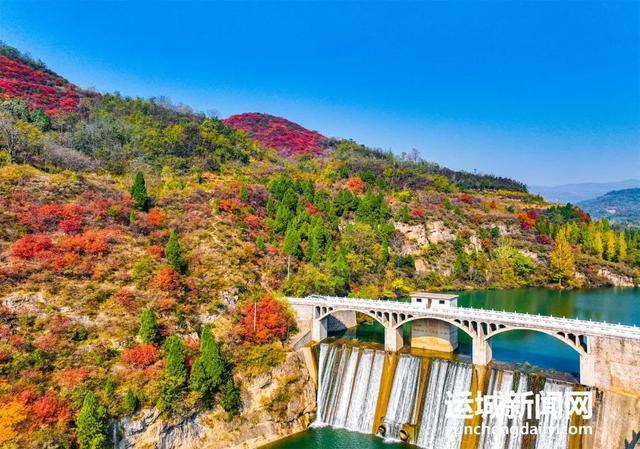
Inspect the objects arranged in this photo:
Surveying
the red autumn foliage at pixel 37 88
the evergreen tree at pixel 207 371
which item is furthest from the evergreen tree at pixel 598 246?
the red autumn foliage at pixel 37 88

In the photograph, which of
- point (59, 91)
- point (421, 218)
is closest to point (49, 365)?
point (421, 218)

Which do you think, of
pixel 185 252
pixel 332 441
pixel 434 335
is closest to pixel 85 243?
pixel 185 252

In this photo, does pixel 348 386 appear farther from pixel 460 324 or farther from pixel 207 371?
pixel 207 371

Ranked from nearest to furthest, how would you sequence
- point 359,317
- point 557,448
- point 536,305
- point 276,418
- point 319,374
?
point 557,448
point 276,418
point 319,374
point 359,317
point 536,305

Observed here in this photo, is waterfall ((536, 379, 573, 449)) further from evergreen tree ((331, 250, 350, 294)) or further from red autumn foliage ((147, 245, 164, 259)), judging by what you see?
red autumn foliage ((147, 245, 164, 259))

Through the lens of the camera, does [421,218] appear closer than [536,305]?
No

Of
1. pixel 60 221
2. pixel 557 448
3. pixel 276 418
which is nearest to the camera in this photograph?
pixel 557 448

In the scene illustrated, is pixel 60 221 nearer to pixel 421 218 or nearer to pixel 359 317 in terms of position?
pixel 359 317
